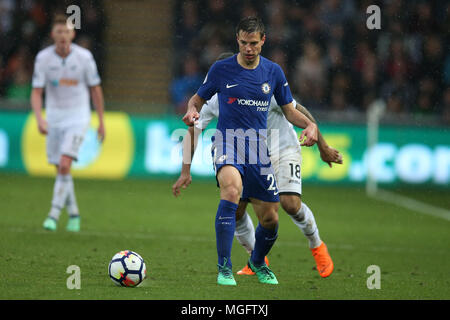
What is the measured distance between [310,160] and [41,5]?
7706 millimetres

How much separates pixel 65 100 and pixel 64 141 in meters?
0.54

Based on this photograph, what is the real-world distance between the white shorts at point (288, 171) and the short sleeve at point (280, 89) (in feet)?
2.49

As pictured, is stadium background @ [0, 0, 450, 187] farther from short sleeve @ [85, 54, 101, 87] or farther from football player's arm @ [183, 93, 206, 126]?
football player's arm @ [183, 93, 206, 126]

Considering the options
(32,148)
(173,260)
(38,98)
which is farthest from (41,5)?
(173,260)

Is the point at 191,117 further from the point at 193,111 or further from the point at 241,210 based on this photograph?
the point at 241,210

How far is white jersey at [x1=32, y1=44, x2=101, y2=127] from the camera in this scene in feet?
33.9

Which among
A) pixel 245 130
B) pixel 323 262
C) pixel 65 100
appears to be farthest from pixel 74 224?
pixel 245 130

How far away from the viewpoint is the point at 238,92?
680 cm

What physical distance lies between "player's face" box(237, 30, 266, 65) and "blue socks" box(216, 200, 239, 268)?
117cm

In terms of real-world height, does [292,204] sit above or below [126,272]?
above

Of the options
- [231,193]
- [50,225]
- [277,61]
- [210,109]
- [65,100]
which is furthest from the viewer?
[277,61]

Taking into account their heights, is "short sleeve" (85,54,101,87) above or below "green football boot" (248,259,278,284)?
above

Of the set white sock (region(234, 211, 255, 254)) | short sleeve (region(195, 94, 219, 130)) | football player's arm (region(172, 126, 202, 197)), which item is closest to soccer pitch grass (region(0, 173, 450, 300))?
white sock (region(234, 211, 255, 254))
